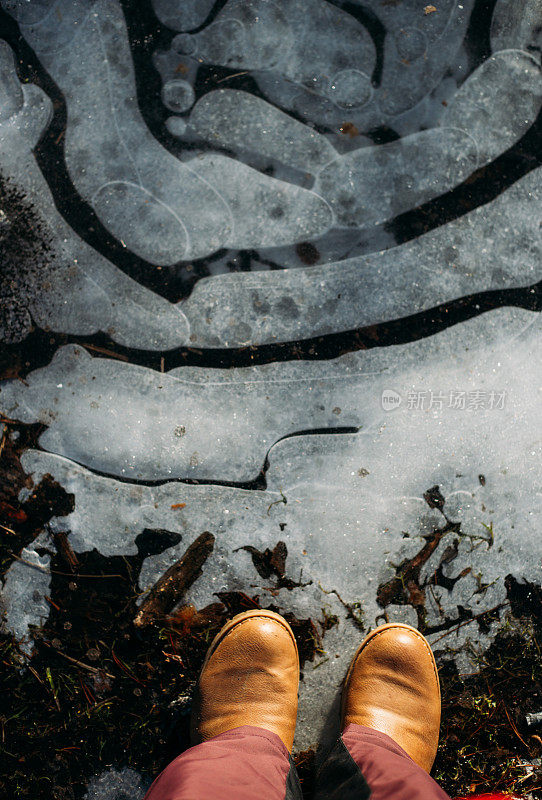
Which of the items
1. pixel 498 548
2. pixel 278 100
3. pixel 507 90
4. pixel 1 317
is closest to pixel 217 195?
pixel 278 100

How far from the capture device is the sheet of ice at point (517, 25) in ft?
7.11

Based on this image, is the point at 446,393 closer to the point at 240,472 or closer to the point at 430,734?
the point at 240,472

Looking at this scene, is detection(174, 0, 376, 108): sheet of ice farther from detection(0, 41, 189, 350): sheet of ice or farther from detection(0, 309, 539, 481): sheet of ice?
detection(0, 309, 539, 481): sheet of ice

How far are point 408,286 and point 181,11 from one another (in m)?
1.57

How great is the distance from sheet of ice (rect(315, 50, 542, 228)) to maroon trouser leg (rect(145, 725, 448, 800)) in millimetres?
2077

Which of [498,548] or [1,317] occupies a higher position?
[1,317]

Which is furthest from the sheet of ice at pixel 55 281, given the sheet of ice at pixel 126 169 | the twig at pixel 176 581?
the twig at pixel 176 581

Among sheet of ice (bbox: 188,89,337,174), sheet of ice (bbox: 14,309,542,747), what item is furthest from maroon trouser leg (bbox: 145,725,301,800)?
sheet of ice (bbox: 188,89,337,174)

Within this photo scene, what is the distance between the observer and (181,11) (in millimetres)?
2168

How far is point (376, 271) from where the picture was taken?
7.16 ft

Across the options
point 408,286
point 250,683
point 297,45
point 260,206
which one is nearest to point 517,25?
point 297,45

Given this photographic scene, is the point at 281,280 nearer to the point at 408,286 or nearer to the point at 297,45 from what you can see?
the point at 408,286

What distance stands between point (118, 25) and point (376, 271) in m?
1.58

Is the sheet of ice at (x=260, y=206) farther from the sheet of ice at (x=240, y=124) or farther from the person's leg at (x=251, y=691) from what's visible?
the person's leg at (x=251, y=691)
